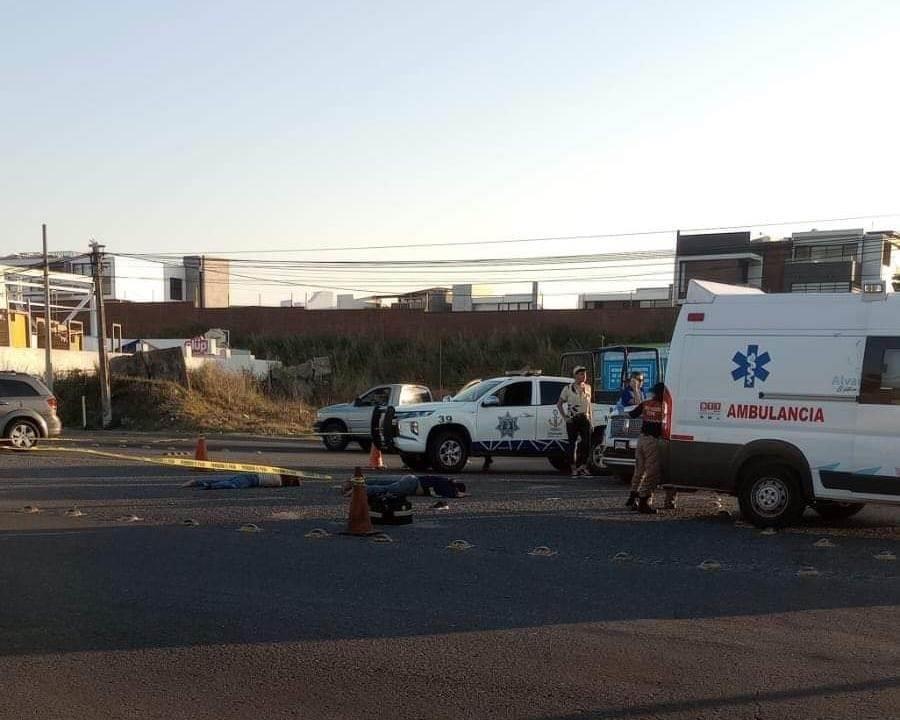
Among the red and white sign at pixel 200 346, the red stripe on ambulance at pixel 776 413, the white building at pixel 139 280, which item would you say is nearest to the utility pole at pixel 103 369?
the red and white sign at pixel 200 346

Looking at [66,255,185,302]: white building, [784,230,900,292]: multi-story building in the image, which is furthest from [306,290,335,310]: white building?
[784,230,900,292]: multi-story building

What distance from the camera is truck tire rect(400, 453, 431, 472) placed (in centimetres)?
1806

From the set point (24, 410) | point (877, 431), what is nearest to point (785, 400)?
point (877, 431)

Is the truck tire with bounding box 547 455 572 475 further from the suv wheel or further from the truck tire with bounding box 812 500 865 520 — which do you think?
the suv wheel

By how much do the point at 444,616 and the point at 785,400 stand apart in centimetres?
574

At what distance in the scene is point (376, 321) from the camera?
55.6 m

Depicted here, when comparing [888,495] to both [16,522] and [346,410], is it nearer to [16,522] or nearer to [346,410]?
[16,522]

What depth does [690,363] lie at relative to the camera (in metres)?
11.4

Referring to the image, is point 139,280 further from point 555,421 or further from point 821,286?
point 555,421

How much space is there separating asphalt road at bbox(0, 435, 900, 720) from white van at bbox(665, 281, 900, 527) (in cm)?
63

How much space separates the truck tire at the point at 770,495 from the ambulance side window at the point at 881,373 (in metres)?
1.23

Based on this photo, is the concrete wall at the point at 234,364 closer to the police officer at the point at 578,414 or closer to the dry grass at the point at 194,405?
the dry grass at the point at 194,405

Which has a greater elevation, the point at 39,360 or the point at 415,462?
the point at 415,462

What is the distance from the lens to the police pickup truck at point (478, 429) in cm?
1758
